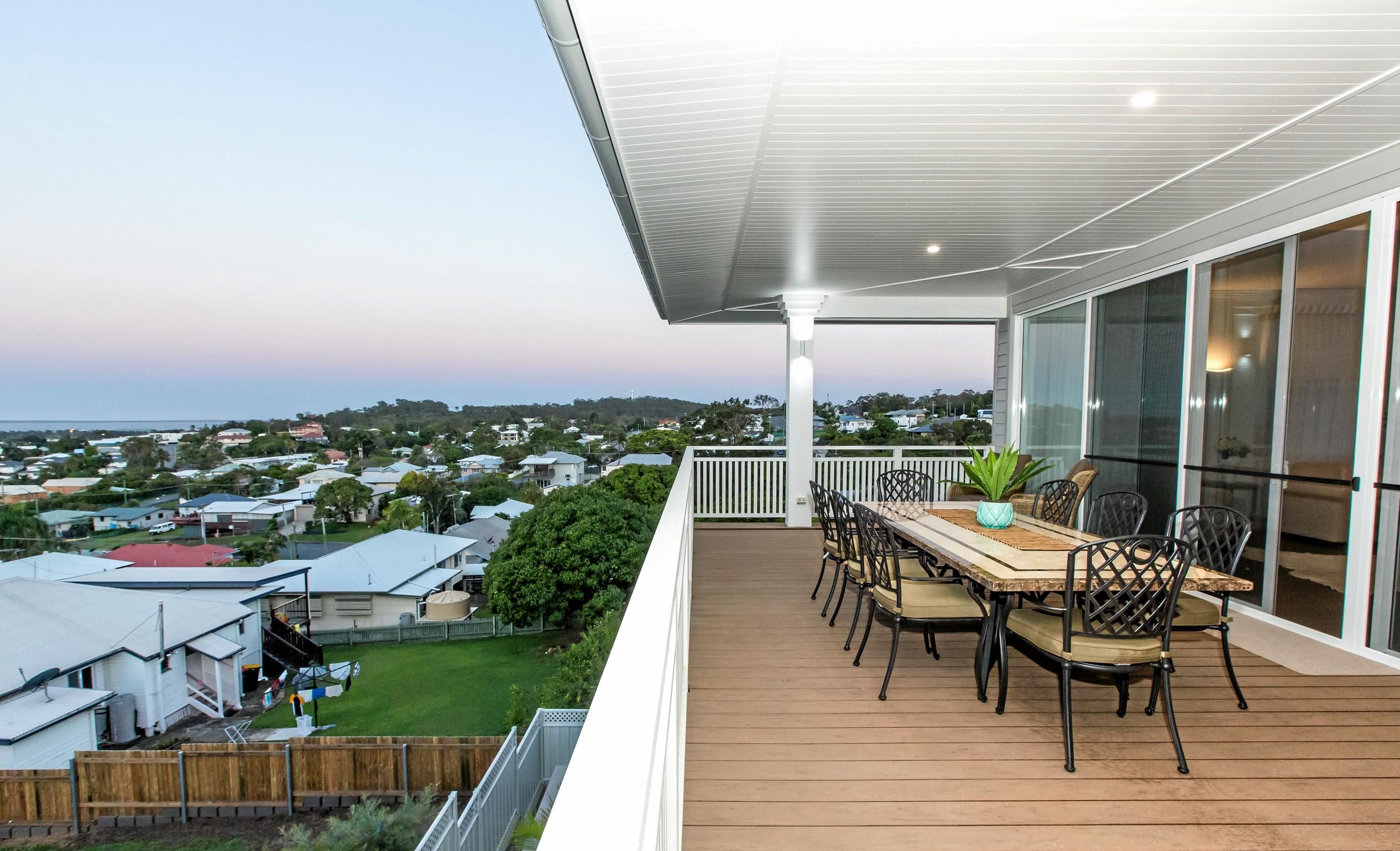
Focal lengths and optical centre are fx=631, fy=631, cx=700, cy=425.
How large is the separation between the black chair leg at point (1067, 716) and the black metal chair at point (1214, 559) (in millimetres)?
614

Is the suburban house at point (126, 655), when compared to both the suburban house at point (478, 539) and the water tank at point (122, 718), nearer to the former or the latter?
the water tank at point (122, 718)

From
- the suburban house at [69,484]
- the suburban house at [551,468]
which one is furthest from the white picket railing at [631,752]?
the suburban house at [69,484]

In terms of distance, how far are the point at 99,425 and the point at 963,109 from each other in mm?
48845

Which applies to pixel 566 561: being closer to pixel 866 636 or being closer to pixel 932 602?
pixel 866 636

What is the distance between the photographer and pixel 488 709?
1784cm

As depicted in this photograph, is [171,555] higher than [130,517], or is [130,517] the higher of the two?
[130,517]

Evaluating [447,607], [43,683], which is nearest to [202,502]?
A: [447,607]

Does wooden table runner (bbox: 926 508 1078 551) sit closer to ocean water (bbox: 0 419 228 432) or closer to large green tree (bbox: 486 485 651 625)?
large green tree (bbox: 486 485 651 625)

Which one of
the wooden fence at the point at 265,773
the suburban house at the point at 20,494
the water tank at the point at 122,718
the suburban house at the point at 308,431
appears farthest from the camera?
the suburban house at the point at 308,431

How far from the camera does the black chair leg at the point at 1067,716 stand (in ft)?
7.38

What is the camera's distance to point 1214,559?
136 inches

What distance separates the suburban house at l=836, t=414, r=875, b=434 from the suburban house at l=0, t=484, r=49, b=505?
42398 mm

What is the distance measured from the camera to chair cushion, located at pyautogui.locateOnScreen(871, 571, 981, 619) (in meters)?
2.98

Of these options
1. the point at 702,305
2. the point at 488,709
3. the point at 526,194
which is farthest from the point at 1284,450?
the point at 526,194
